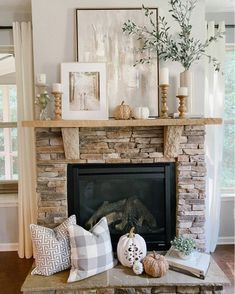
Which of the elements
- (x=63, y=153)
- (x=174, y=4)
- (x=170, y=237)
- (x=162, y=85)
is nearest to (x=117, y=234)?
(x=170, y=237)

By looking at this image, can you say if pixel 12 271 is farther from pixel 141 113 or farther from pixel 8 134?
pixel 141 113

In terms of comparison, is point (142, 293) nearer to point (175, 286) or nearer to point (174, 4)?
point (175, 286)

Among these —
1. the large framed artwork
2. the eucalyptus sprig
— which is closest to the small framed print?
the large framed artwork

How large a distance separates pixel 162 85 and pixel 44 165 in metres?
1.23

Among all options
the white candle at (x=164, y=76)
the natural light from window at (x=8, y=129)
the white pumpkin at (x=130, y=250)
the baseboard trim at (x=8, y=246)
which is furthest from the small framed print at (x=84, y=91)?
the baseboard trim at (x=8, y=246)

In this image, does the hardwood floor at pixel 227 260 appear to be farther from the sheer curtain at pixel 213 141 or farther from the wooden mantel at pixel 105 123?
the wooden mantel at pixel 105 123

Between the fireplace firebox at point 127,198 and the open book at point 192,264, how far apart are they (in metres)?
0.34

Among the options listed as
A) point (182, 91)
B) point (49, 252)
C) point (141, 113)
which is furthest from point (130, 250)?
point (182, 91)

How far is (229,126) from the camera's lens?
11.4ft

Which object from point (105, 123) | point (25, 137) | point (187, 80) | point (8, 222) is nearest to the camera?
point (105, 123)

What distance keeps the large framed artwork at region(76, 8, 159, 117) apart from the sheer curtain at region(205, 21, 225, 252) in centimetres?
74

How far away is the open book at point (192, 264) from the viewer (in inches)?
93.7

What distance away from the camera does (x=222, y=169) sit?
Answer: 3.49m

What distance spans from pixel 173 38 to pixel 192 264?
189cm
